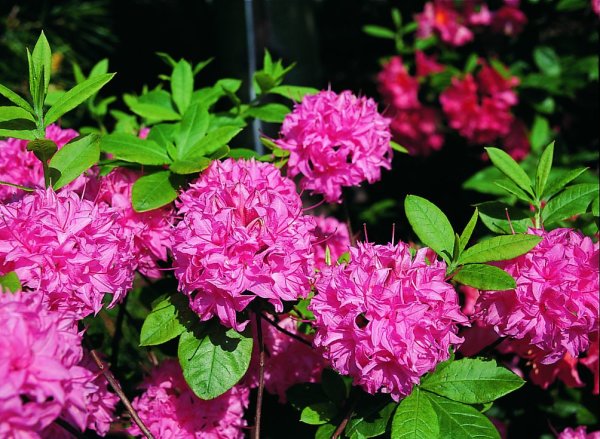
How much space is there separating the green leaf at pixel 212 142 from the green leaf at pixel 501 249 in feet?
1.42

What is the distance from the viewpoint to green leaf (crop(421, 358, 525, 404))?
100 centimetres

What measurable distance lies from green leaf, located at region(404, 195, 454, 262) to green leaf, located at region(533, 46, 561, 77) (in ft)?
6.57

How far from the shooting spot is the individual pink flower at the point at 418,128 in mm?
3010

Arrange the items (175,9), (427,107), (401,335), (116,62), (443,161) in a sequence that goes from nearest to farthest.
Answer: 1. (401,335)
2. (427,107)
3. (443,161)
4. (116,62)
5. (175,9)

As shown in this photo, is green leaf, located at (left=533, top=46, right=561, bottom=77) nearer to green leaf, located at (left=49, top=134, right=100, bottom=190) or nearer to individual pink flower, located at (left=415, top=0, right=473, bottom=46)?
individual pink flower, located at (left=415, top=0, right=473, bottom=46)

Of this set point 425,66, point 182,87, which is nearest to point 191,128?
point 182,87

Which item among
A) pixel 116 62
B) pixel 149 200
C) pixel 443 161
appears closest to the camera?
pixel 149 200

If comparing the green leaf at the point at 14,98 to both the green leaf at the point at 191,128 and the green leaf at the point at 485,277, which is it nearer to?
the green leaf at the point at 191,128

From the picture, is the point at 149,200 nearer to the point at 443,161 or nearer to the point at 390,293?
the point at 390,293

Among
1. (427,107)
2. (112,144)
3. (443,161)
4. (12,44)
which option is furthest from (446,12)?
(112,144)

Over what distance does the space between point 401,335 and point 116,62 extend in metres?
4.11

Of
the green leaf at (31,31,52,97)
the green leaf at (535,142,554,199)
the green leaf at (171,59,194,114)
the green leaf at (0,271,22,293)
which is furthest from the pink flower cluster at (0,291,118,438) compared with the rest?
the green leaf at (535,142,554,199)

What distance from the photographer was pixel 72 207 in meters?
0.94

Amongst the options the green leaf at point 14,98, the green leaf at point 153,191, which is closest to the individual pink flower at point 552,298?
the green leaf at point 153,191
